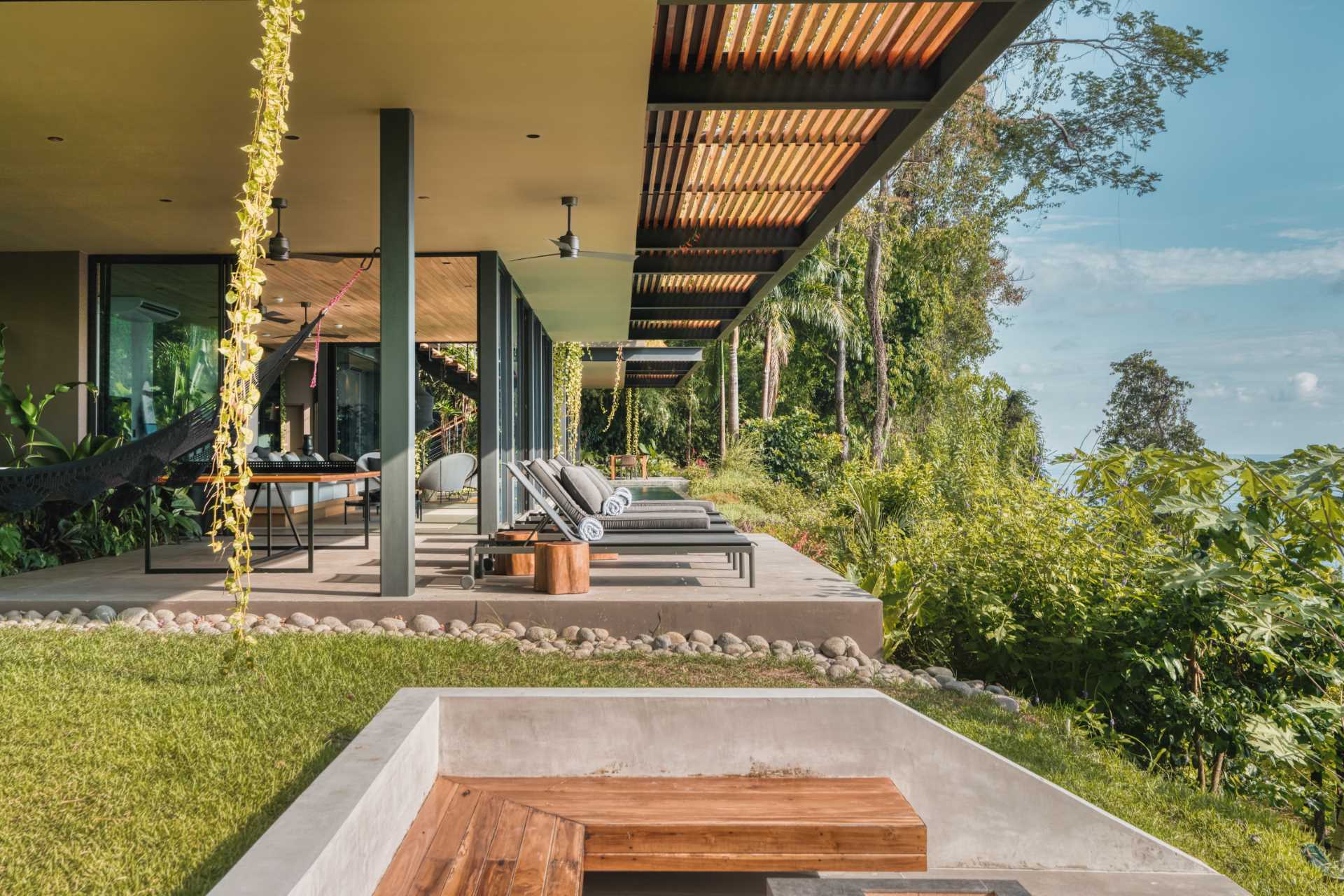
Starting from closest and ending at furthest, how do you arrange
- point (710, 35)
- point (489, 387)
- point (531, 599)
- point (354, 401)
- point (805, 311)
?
1. point (710, 35)
2. point (531, 599)
3. point (489, 387)
4. point (354, 401)
5. point (805, 311)

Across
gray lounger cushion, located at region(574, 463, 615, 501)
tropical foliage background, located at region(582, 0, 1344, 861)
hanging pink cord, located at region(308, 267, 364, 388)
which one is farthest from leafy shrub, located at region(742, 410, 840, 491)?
gray lounger cushion, located at region(574, 463, 615, 501)

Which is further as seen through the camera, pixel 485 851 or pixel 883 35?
pixel 883 35

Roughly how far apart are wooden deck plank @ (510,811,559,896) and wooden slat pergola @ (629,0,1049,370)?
10.4 feet

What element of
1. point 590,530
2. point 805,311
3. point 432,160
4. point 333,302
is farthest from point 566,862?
point 805,311

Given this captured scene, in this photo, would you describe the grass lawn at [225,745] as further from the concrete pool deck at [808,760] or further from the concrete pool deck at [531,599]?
the concrete pool deck at [531,599]

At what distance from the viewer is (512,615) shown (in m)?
5.34

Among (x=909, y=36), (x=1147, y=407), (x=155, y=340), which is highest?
(x=909, y=36)

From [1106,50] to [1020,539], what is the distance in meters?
15.2

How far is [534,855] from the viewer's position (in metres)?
2.34

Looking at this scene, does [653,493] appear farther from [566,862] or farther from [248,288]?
[566,862]

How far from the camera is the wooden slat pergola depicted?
14.8 feet

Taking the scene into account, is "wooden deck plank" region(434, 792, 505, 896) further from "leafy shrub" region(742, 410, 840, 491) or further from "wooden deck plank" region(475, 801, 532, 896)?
"leafy shrub" region(742, 410, 840, 491)

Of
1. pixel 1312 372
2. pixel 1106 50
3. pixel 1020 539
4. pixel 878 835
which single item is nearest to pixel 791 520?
pixel 1020 539

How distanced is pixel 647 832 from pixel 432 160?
475 cm
